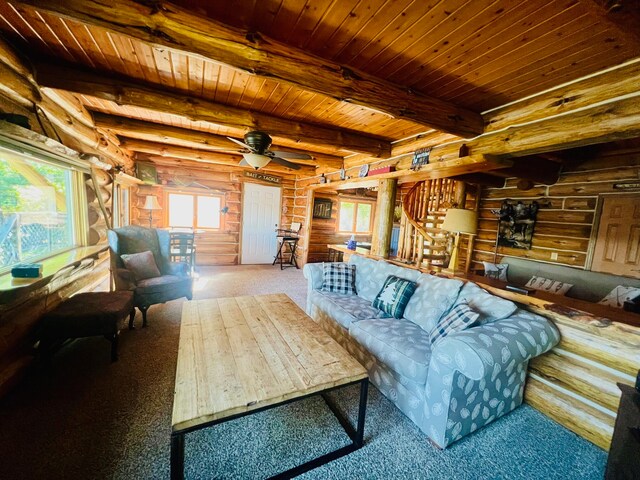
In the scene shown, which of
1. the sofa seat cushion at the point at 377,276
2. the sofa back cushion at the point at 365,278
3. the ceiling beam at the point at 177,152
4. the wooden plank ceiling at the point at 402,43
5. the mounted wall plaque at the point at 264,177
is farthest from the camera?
the mounted wall plaque at the point at 264,177

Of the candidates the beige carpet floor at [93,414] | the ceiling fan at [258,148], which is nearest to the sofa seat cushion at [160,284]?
the beige carpet floor at [93,414]

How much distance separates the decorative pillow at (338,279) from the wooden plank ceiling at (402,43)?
1959 millimetres

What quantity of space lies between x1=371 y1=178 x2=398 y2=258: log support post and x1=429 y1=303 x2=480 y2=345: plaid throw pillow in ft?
6.38

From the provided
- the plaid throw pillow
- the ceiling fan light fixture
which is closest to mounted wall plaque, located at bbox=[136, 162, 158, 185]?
the ceiling fan light fixture

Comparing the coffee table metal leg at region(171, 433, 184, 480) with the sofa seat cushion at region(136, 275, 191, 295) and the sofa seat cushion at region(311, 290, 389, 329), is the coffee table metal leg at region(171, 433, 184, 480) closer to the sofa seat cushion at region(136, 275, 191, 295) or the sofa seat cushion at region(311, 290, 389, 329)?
the sofa seat cushion at region(311, 290, 389, 329)

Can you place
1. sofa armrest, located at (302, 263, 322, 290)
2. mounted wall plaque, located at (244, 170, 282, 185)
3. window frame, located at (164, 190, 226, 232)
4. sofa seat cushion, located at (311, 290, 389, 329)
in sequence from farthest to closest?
mounted wall plaque, located at (244, 170, 282, 185) → window frame, located at (164, 190, 226, 232) → sofa armrest, located at (302, 263, 322, 290) → sofa seat cushion, located at (311, 290, 389, 329)

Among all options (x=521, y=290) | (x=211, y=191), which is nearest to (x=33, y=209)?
(x=211, y=191)

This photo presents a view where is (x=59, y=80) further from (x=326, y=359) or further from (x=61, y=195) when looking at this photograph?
(x=326, y=359)

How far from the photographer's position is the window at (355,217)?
744 centimetres

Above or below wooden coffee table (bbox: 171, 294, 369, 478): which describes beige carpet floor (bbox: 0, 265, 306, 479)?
below

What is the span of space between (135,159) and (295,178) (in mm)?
3512

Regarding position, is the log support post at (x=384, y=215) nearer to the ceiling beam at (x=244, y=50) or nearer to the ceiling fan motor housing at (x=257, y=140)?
the ceiling beam at (x=244, y=50)

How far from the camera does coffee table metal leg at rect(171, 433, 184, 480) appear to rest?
1085 millimetres

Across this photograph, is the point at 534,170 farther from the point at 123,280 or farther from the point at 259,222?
the point at 259,222
